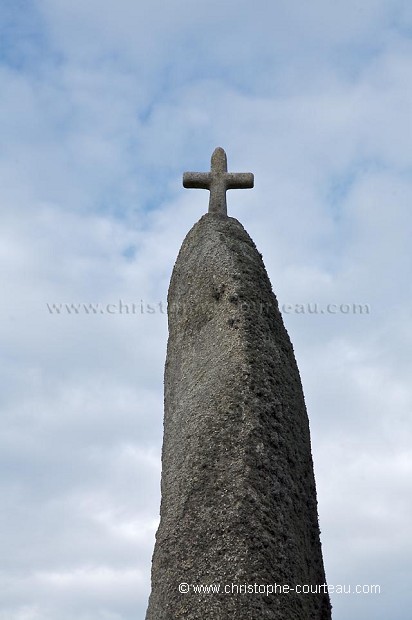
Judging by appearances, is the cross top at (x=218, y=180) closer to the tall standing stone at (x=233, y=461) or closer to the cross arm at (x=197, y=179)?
the cross arm at (x=197, y=179)

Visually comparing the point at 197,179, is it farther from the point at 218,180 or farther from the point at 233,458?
the point at 233,458

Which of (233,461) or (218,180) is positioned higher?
(218,180)

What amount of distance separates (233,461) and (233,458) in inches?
0.8

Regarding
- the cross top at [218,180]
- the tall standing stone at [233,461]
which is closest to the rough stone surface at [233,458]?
the tall standing stone at [233,461]

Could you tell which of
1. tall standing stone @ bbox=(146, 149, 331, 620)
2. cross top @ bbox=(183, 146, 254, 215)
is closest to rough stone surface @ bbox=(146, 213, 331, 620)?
tall standing stone @ bbox=(146, 149, 331, 620)

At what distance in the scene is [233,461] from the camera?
5.20 meters

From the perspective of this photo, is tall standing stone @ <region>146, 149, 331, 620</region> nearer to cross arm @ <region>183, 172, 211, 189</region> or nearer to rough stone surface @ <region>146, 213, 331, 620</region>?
rough stone surface @ <region>146, 213, 331, 620</region>

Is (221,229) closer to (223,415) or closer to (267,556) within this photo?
(223,415)

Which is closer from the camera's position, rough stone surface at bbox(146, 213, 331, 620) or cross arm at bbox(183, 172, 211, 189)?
rough stone surface at bbox(146, 213, 331, 620)

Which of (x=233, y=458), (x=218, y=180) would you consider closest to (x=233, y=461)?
(x=233, y=458)

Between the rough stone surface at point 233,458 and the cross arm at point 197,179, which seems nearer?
the rough stone surface at point 233,458

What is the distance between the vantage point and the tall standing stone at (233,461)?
16.1 feet

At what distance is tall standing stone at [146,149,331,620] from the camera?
16.1 ft

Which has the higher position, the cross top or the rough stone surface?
the cross top
